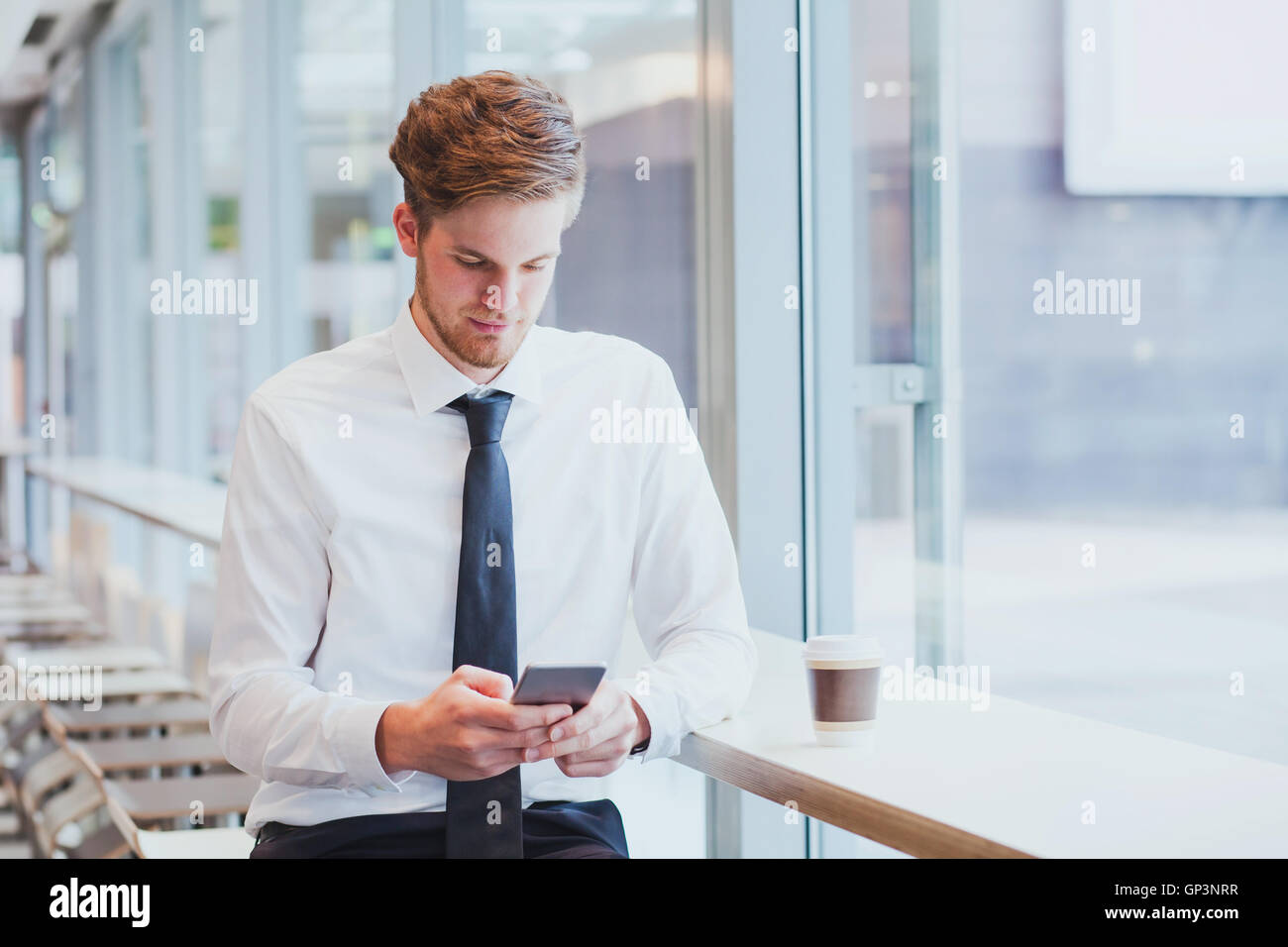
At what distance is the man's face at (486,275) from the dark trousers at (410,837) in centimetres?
54

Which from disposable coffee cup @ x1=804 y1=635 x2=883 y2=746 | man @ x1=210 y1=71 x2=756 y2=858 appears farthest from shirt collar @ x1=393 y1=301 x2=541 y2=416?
disposable coffee cup @ x1=804 y1=635 x2=883 y2=746

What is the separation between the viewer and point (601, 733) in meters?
1.33

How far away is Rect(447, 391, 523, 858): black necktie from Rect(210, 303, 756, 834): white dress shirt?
44 mm

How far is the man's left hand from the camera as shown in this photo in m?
1.28

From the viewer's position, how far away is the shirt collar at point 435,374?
1.51m

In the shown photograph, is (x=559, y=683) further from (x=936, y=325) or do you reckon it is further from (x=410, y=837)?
(x=936, y=325)

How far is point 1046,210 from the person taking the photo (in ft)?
6.75

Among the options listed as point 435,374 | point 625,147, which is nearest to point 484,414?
point 435,374

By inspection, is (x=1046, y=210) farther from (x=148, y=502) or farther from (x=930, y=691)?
(x=148, y=502)

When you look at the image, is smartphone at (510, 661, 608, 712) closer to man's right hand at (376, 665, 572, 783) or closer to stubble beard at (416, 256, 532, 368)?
man's right hand at (376, 665, 572, 783)

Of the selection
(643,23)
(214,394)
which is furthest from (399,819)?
(214,394)

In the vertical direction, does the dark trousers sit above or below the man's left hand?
below

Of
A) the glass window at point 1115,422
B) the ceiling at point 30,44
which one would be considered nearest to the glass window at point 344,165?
the ceiling at point 30,44
